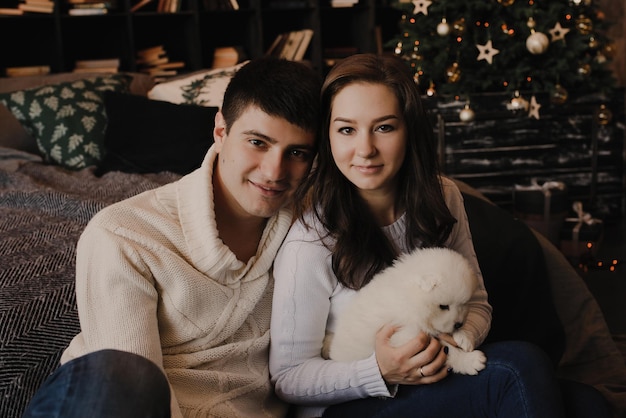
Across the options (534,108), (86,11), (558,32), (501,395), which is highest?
(86,11)

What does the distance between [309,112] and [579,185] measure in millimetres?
3392

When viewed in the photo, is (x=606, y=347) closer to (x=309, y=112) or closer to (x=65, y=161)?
(x=309, y=112)

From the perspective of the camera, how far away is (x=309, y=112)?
1503 millimetres

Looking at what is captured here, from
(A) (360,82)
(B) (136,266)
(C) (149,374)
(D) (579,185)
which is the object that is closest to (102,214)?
(B) (136,266)

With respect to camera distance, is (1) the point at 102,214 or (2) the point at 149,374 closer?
(2) the point at 149,374

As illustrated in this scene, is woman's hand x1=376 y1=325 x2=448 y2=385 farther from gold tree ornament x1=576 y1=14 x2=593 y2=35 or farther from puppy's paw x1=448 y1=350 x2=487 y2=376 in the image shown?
gold tree ornament x1=576 y1=14 x2=593 y2=35

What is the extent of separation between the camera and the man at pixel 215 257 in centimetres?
131

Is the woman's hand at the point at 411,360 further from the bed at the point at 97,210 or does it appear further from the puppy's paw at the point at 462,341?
the bed at the point at 97,210

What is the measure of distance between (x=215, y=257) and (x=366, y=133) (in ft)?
1.35

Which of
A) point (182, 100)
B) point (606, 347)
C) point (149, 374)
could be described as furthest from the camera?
point (182, 100)

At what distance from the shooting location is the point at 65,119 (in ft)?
10.4

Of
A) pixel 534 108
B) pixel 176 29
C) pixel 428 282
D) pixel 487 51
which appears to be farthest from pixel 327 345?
pixel 176 29

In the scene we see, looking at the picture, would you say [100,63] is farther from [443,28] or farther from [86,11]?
[443,28]

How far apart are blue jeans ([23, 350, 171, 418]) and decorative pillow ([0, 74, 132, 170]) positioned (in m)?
2.19
